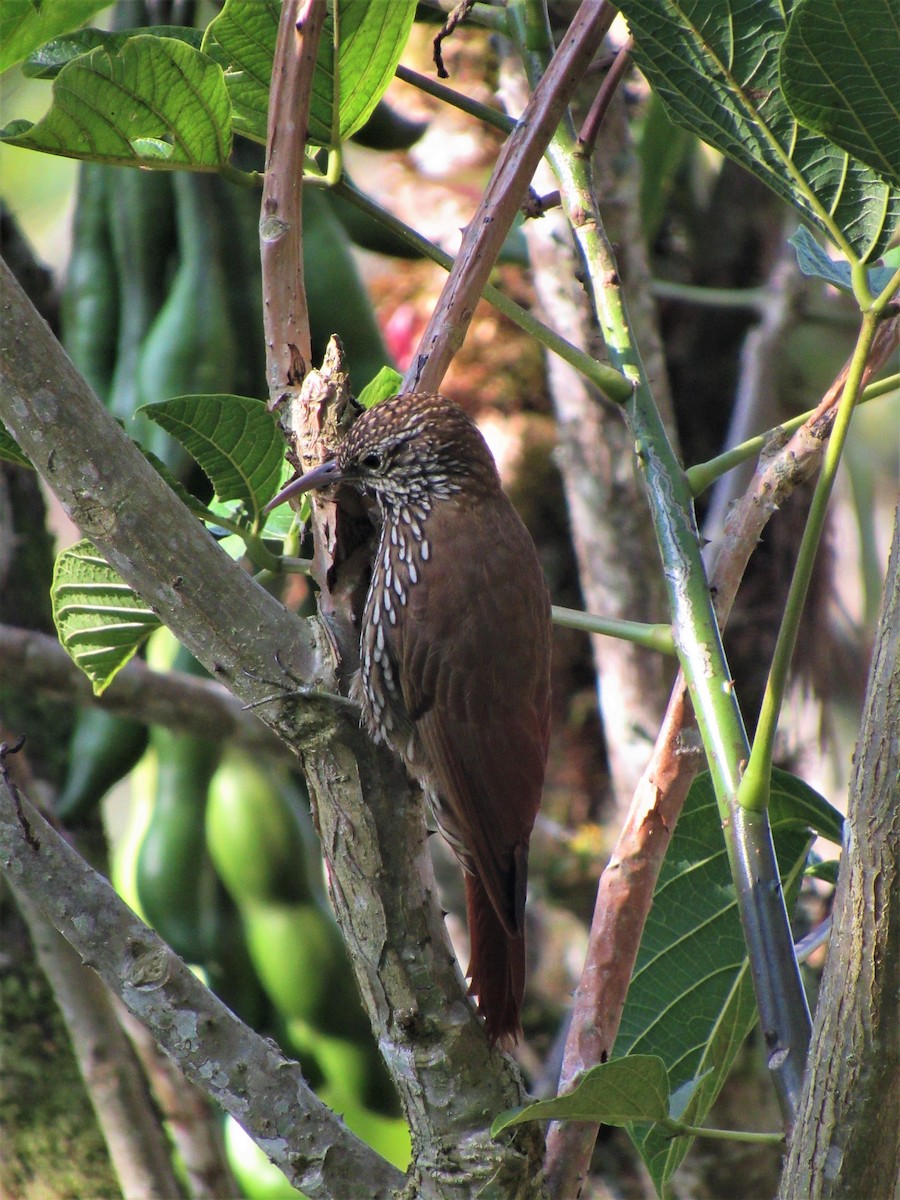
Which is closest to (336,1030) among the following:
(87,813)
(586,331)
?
(87,813)

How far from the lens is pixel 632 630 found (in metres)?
1.19

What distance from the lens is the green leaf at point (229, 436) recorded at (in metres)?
1.35

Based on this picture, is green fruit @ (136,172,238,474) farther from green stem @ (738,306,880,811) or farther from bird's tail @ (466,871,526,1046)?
green stem @ (738,306,880,811)

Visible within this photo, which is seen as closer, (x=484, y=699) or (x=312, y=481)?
(x=312, y=481)

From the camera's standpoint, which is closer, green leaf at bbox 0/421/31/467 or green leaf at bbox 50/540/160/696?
green leaf at bbox 0/421/31/467

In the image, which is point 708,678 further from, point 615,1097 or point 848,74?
point 848,74

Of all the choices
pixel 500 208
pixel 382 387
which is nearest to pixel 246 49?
pixel 500 208

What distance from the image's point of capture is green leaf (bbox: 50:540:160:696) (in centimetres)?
143

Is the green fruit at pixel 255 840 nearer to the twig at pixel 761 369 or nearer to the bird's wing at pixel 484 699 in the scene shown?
the bird's wing at pixel 484 699

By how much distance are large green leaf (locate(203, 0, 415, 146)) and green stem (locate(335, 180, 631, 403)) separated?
3.4 inches

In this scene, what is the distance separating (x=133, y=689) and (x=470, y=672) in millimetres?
812

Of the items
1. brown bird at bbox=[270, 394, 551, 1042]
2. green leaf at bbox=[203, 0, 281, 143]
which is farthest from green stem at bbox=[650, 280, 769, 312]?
green leaf at bbox=[203, 0, 281, 143]

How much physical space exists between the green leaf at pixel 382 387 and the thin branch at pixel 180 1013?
2.44 feet

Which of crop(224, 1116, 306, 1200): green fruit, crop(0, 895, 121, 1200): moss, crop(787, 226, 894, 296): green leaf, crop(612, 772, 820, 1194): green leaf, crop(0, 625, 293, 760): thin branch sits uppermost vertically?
crop(787, 226, 894, 296): green leaf
